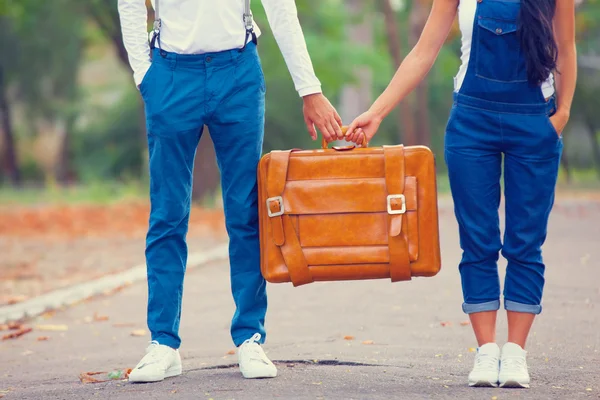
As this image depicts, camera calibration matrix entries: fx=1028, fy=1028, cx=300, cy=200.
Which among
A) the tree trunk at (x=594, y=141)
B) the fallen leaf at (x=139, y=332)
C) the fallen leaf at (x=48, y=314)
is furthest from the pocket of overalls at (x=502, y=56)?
the tree trunk at (x=594, y=141)

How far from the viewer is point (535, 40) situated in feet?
13.8

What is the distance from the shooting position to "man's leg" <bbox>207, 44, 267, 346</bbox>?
4496 millimetres

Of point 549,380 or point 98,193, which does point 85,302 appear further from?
point 98,193

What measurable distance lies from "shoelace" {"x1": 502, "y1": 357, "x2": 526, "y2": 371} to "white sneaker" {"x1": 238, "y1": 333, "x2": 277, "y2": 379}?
38.5 inches

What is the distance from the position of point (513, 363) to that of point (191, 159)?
1672 mm

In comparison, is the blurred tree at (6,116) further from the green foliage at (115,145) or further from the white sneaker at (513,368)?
the white sneaker at (513,368)

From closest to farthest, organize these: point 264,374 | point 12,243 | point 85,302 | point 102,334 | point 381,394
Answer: point 381,394 → point 264,374 → point 102,334 → point 85,302 → point 12,243

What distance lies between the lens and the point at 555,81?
4.32 meters

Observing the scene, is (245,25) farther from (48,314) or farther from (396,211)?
(48,314)

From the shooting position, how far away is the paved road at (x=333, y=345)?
167 inches

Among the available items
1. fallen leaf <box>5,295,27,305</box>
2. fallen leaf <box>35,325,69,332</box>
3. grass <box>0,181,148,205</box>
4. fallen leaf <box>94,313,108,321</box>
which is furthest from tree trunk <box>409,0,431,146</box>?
fallen leaf <box>35,325,69,332</box>

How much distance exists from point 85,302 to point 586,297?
3703mm

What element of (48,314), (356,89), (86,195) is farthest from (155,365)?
(356,89)

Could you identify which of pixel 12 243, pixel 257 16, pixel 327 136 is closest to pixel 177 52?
pixel 327 136
